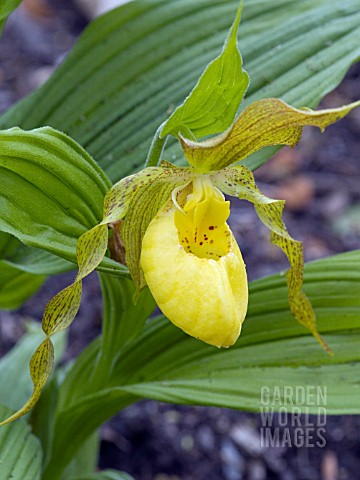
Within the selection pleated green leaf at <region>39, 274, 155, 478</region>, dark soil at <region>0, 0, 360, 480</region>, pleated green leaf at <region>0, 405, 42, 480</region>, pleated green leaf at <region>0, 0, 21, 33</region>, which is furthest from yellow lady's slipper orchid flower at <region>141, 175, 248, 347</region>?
dark soil at <region>0, 0, 360, 480</region>

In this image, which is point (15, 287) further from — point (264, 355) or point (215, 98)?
point (215, 98)

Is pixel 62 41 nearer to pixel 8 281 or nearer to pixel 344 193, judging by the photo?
pixel 344 193

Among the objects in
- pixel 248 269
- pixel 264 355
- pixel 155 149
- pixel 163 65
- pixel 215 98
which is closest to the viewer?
pixel 215 98

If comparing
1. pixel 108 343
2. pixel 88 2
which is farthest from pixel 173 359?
pixel 88 2

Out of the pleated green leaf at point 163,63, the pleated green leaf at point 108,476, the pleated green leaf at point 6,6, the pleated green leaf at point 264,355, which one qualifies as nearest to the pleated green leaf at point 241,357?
the pleated green leaf at point 264,355

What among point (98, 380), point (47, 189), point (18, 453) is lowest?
point (18, 453)

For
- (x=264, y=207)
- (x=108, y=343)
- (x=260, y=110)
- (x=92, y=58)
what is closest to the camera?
(x=260, y=110)

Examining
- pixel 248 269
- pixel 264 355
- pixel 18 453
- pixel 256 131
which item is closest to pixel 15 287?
pixel 18 453
